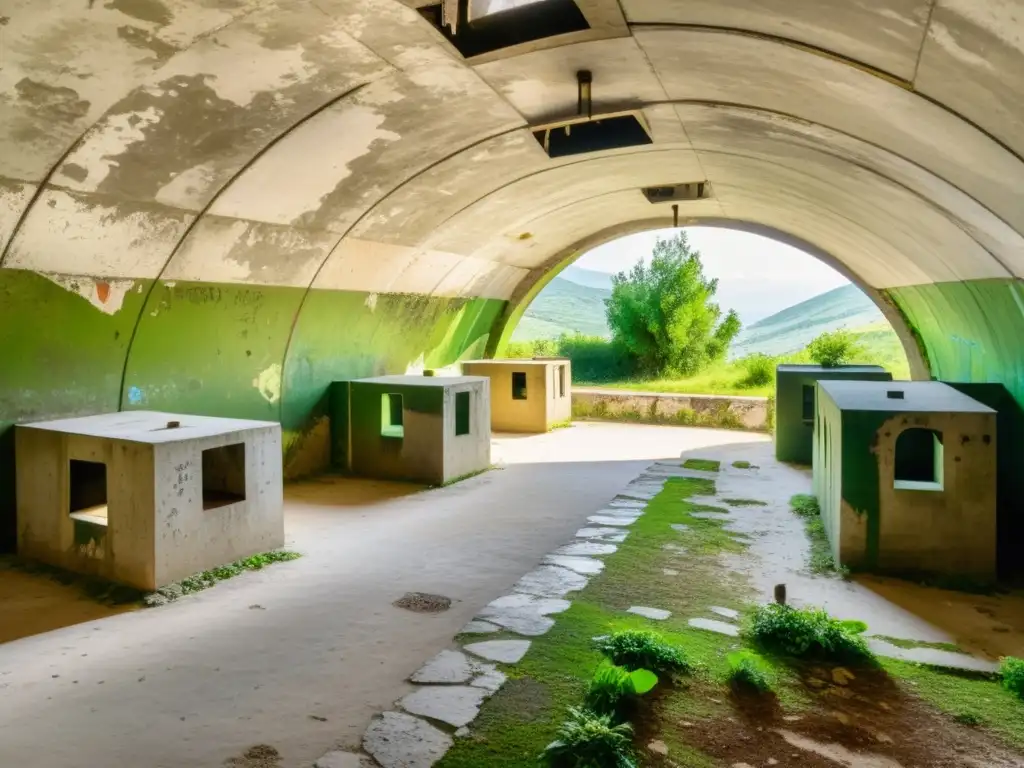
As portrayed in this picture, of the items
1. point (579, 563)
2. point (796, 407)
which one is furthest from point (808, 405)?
point (579, 563)

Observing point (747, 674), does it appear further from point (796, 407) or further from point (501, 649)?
point (796, 407)

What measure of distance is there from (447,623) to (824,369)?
30.1 feet

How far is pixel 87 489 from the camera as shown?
7.70 meters

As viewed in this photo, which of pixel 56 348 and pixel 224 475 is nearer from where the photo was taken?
pixel 56 348

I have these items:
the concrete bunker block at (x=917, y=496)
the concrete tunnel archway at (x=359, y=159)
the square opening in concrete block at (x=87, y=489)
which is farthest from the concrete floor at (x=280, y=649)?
the concrete bunker block at (x=917, y=496)

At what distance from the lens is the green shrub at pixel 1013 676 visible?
4664mm

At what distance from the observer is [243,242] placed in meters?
8.91

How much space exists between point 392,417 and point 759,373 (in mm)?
10492

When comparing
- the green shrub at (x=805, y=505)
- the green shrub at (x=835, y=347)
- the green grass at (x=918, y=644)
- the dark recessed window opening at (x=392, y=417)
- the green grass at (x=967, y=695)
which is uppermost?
the green shrub at (x=835, y=347)

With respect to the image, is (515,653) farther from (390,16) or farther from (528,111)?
(528,111)

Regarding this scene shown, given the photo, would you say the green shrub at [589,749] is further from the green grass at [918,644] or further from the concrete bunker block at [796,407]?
the concrete bunker block at [796,407]

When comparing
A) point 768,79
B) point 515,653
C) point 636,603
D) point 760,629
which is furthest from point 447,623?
point 768,79

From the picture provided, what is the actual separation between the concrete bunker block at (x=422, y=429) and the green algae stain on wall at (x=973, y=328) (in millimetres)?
6635

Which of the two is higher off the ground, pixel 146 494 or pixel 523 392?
pixel 523 392
